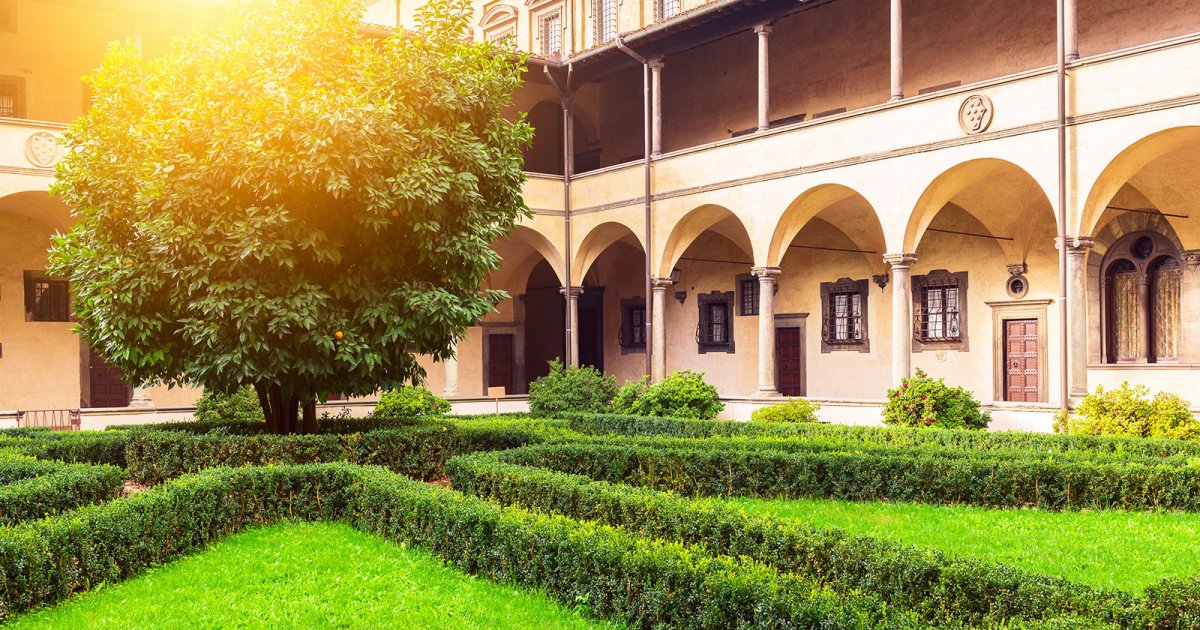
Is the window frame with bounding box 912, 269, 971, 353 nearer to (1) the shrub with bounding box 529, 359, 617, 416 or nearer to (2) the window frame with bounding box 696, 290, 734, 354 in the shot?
(2) the window frame with bounding box 696, 290, 734, 354

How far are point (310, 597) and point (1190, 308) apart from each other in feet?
49.1

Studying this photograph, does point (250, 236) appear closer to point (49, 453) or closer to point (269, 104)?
point (269, 104)

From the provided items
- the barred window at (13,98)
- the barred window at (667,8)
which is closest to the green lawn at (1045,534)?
the barred window at (667,8)

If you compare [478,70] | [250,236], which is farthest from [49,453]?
[478,70]

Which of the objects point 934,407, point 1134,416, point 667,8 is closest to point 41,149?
point 667,8

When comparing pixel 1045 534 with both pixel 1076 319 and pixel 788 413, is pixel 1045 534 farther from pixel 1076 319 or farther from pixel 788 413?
pixel 788 413

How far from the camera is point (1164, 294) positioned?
54.0 feet

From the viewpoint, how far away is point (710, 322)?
25266mm

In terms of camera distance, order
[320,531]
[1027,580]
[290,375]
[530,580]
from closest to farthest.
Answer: [1027,580] → [530,580] → [320,531] → [290,375]

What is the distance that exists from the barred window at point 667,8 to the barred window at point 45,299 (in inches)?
566

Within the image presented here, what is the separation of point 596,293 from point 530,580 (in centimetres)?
2167

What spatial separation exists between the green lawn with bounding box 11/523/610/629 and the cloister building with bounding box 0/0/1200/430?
10807 millimetres

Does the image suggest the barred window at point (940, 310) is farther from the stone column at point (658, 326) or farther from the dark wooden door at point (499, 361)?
the dark wooden door at point (499, 361)

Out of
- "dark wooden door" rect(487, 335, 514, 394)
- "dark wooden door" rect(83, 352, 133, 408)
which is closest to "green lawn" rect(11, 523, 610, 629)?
"dark wooden door" rect(83, 352, 133, 408)
